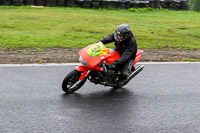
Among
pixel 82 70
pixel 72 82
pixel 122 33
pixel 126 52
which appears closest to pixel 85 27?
pixel 126 52

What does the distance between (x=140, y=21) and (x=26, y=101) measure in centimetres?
1346

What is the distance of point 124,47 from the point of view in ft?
24.3

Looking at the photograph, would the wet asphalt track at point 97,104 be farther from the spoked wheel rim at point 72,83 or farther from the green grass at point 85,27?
the green grass at point 85,27

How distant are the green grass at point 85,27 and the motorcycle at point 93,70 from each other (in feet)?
14.4

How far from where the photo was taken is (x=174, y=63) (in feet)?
33.0

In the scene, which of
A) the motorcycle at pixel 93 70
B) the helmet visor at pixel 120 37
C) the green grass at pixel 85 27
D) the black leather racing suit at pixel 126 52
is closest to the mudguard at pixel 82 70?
the motorcycle at pixel 93 70

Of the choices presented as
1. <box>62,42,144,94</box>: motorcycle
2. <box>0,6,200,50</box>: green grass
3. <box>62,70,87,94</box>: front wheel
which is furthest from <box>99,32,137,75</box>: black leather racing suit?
<box>0,6,200,50</box>: green grass

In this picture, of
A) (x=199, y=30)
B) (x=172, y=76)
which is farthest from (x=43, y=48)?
(x=199, y=30)

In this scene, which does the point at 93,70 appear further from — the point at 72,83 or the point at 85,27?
the point at 85,27

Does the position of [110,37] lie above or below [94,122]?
above

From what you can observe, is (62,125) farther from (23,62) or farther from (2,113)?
(23,62)

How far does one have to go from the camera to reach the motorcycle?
270 inches

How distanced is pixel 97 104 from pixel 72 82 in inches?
28.2

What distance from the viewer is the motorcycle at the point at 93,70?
6.86m
